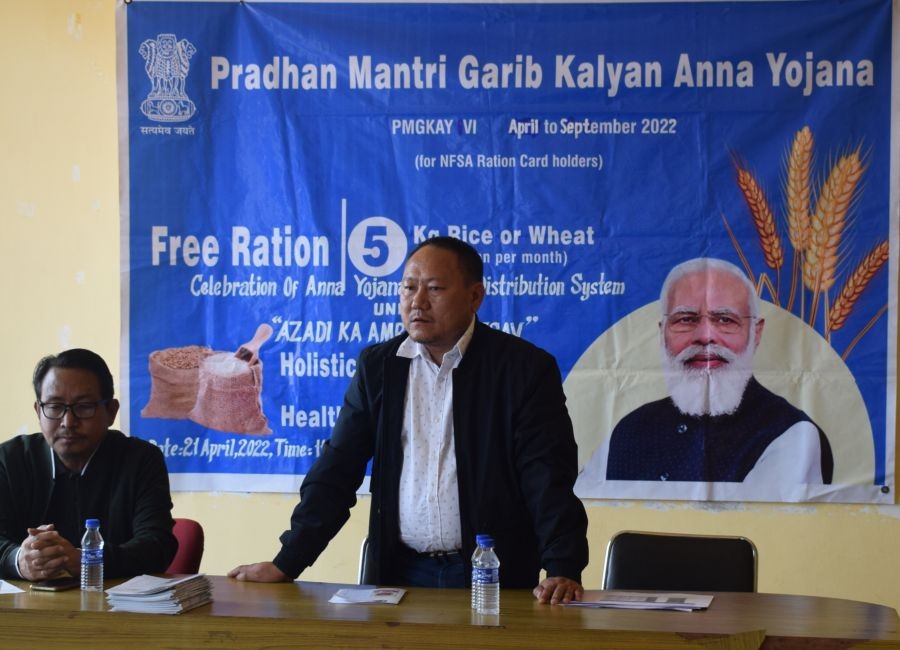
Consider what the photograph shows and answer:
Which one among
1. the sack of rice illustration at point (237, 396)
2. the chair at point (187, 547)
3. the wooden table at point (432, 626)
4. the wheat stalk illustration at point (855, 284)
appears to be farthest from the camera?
the sack of rice illustration at point (237, 396)

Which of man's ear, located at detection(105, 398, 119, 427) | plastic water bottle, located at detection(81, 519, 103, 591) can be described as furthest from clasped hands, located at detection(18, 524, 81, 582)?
man's ear, located at detection(105, 398, 119, 427)

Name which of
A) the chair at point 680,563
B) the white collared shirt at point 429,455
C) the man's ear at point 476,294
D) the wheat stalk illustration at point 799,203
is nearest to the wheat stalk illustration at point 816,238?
the wheat stalk illustration at point 799,203

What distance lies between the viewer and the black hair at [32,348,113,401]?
284cm

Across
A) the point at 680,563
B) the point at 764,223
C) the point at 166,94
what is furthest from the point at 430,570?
the point at 166,94

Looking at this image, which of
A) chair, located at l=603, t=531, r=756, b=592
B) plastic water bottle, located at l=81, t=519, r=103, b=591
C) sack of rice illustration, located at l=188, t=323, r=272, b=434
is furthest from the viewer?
sack of rice illustration, located at l=188, t=323, r=272, b=434

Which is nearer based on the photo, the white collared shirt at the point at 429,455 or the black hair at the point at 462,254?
the white collared shirt at the point at 429,455

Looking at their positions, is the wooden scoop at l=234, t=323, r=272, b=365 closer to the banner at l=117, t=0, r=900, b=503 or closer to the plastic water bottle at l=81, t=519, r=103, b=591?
the banner at l=117, t=0, r=900, b=503

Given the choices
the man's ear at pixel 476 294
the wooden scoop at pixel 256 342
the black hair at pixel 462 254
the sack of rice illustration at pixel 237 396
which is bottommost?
the sack of rice illustration at pixel 237 396

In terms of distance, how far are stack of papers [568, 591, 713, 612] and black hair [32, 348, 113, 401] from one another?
1.37 metres

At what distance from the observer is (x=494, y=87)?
4.09 m

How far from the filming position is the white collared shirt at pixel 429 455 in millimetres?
2770

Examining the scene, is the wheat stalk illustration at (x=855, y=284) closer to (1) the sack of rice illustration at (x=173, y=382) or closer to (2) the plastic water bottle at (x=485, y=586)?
(2) the plastic water bottle at (x=485, y=586)

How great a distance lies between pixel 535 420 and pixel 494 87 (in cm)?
174

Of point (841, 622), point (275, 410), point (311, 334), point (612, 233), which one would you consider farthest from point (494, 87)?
point (841, 622)
